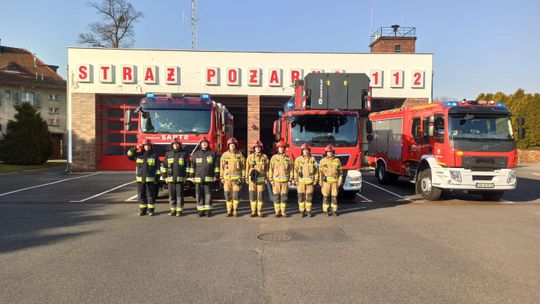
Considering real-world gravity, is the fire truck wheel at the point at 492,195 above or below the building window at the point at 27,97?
below

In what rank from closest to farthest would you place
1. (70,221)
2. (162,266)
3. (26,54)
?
(162,266) < (70,221) < (26,54)

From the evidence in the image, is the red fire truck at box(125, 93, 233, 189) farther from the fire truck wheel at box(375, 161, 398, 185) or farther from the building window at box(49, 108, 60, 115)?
the building window at box(49, 108, 60, 115)

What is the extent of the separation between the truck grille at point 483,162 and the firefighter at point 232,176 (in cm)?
610

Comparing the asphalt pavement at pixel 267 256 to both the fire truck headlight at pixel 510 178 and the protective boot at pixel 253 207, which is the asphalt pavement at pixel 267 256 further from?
the fire truck headlight at pixel 510 178

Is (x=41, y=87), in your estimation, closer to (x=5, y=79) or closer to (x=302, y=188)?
(x=5, y=79)

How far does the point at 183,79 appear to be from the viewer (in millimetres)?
20750

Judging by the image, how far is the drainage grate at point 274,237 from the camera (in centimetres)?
668

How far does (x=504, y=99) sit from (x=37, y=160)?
41136mm

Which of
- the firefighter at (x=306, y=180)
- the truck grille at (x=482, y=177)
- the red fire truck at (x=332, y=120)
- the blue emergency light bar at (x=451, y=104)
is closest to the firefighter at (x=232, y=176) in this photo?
the firefighter at (x=306, y=180)

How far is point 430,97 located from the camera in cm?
2156

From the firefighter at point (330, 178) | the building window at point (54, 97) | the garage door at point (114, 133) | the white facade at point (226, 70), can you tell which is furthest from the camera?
the building window at point (54, 97)

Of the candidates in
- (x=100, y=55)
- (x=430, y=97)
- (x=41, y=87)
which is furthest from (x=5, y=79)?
(x=430, y=97)

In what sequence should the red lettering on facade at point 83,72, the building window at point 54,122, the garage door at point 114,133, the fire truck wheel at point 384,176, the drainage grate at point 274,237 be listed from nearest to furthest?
the drainage grate at point 274,237
the fire truck wheel at point 384,176
the red lettering on facade at point 83,72
the garage door at point 114,133
the building window at point 54,122

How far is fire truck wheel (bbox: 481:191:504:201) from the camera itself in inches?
468
